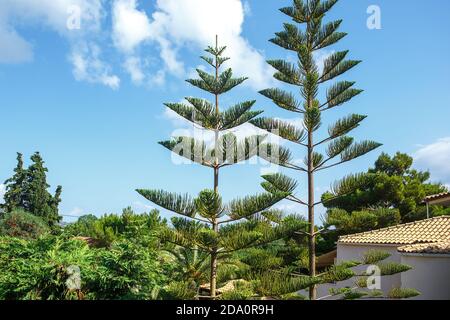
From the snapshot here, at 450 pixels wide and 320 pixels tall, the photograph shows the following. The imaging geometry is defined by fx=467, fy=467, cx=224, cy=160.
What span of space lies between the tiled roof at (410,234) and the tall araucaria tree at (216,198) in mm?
4538

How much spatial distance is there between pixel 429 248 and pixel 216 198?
15.5ft

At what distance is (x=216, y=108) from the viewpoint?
6.08m

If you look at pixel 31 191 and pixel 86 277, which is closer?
pixel 86 277

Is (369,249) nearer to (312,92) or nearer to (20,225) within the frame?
(312,92)

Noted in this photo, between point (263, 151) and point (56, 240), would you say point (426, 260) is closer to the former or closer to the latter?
point (263, 151)

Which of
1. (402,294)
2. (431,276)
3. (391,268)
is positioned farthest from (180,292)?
(431,276)

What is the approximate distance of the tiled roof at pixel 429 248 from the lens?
788 cm

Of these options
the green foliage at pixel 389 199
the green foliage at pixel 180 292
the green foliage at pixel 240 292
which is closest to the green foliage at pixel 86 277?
the green foliage at pixel 180 292

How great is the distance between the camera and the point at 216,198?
205 inches

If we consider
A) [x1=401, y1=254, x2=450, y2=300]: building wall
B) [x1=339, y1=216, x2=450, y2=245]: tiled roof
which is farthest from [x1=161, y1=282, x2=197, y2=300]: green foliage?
[x1=339, y1=216, x2=450, y2=245]: tiled roof

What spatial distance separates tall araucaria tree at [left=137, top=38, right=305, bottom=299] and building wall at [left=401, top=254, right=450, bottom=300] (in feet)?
11.2

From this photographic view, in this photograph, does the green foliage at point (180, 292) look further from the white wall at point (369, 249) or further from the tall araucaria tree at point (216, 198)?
the white wall at point (369, 249)
